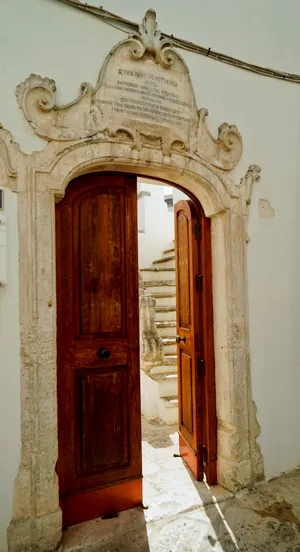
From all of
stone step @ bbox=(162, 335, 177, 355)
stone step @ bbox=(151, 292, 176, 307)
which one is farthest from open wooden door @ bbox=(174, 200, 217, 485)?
stone step @ bbox=(151, 292, 176, 307)

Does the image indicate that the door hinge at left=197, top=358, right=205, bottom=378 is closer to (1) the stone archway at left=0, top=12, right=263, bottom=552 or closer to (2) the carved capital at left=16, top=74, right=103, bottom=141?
(1) the stone archway at left=0, top=12, right=263, bottom=552

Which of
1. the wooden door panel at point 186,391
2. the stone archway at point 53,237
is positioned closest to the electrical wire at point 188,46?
the stone archway at point 53,237

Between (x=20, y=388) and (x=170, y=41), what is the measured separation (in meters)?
2.87

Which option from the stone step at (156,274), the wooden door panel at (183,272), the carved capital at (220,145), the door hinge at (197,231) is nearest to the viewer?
the carved capital at (220,145)

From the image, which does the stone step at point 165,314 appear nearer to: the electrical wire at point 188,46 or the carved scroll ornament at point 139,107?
the carved scroll ornament at point 139,107

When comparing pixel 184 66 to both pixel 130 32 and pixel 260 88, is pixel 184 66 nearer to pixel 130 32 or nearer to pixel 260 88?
pixel 130 32

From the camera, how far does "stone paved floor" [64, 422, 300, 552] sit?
2.10 m

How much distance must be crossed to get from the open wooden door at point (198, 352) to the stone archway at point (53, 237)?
0.08 metres

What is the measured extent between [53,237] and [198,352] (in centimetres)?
168

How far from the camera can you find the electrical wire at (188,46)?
2320 millimetres

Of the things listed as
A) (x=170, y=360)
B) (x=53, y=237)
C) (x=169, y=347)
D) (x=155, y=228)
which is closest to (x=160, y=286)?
(x=169, y=347)

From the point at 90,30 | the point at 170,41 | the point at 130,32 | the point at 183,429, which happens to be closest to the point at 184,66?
the point at 170,41

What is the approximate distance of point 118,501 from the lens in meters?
2.45

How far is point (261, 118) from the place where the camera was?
3.05 metres
